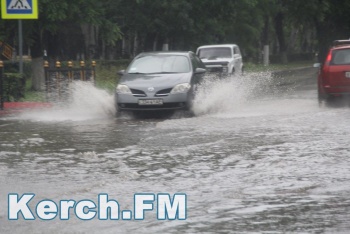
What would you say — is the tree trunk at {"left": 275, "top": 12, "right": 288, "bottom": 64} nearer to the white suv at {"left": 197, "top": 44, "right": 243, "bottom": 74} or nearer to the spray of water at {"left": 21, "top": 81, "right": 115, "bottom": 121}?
the white suv at {"left": 197, "top": 44, "right": 243, "bottom": 74}

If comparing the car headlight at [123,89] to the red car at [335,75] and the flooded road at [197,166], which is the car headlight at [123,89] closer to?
the flooded road at [197,166]

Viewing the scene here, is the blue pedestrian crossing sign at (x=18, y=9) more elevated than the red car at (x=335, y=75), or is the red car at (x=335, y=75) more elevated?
the blue pedestrian crossing sign at (x=18, y=9)

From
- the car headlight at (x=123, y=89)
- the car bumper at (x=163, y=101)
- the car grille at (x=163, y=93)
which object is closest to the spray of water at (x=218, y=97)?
the car bumper at (x=163, y=101)

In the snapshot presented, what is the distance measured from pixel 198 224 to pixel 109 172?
3.56 m

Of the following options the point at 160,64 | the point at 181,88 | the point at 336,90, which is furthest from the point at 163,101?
the point at 336,90

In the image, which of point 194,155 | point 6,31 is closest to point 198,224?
point 194,155

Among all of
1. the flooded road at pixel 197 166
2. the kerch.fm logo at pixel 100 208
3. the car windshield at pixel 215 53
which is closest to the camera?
the flooded road at pixel 197 166

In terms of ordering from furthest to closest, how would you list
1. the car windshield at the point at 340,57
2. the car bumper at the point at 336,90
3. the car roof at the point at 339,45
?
the car roof at the point at 339,45
the car windshield at the point at 340,57
the car bumper at the point at 336,90

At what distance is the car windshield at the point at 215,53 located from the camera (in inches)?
1394

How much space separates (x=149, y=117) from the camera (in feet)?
66.3

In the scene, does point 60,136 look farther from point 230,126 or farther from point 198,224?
point 198,224

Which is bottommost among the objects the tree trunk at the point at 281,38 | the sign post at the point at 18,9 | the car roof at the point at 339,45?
the tree trunk at the point at 281,38

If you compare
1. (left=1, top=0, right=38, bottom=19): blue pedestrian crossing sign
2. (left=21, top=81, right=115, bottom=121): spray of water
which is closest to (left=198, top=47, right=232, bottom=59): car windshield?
(left=21, top=81, right=115, bottom=121): spray of water

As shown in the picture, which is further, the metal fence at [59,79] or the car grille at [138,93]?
the metal fence at [59,79]
